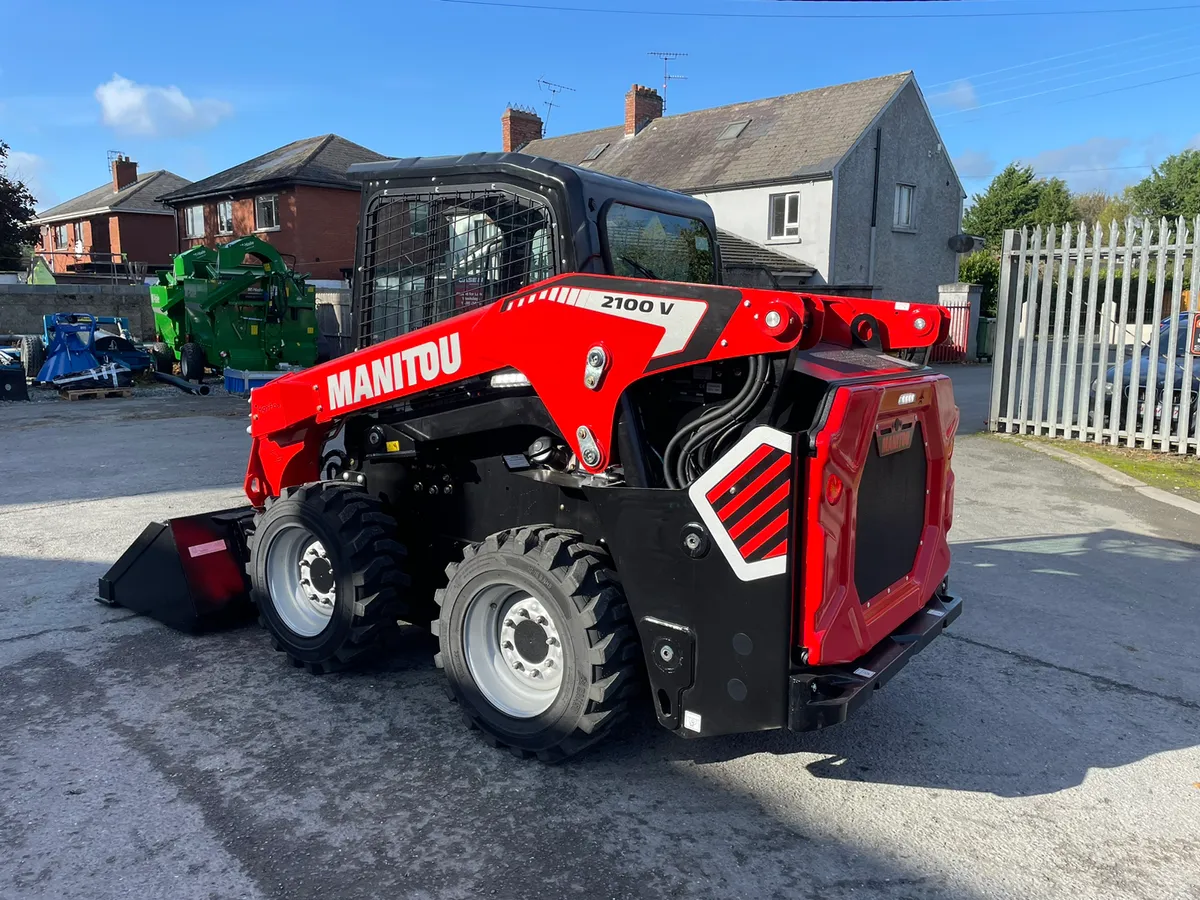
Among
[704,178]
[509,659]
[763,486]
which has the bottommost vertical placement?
[509,659]

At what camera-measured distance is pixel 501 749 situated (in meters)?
3.53

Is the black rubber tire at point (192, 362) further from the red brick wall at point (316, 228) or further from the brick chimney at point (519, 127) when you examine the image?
the brick chimney at point (519, 127)

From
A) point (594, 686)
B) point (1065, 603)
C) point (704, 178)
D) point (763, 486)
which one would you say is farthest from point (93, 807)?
point (704, 178)

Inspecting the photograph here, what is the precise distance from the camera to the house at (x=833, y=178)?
24.7 meters

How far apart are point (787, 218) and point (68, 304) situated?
59.3ft

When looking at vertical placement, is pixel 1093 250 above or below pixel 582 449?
above

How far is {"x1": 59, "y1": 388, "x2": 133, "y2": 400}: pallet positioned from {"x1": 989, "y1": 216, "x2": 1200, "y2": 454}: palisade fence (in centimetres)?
1371

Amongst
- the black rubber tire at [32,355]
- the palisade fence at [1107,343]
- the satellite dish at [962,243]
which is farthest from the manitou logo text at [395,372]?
the satellite dish at [962,243]

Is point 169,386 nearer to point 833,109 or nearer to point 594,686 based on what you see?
point 594,686

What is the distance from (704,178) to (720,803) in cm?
2575

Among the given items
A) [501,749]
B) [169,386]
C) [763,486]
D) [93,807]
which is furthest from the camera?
[169,386]

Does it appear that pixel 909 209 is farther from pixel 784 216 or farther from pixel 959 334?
pixel 784 216

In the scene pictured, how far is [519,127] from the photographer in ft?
114

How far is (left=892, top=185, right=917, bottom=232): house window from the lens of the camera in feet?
87.7
